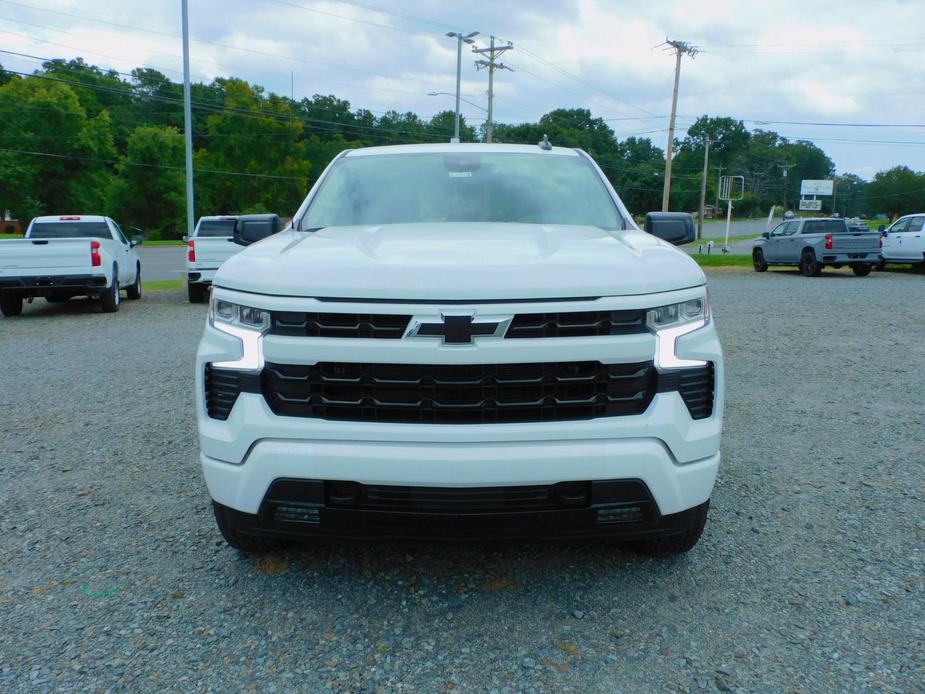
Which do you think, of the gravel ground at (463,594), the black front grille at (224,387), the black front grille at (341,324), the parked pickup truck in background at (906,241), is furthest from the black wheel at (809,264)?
the black front grille at (224,387)

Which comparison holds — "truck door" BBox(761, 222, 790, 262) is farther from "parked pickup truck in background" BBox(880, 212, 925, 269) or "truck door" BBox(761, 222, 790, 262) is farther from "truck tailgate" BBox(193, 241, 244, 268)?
"truck tailgate" BBox(193, 241, 244, 268)

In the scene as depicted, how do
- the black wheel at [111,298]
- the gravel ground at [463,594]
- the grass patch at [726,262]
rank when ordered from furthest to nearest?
the grass patch at [726,262]
the black wheel at [111,298]
the gravel ground at [463,594]

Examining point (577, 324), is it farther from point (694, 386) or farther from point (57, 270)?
point (57, 270)

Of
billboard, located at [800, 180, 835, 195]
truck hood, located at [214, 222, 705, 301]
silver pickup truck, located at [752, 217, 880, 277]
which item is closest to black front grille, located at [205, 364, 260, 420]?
truck hood, located at [214, 222, 705, 301]

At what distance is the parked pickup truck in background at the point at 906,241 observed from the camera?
23141 mm

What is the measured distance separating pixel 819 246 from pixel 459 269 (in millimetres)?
22777

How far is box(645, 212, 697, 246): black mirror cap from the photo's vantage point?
13.6 ft

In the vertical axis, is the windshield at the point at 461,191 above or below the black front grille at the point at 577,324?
above

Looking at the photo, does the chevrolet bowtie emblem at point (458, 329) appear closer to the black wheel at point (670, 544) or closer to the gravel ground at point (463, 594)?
the gravel ground at point (463, 594)

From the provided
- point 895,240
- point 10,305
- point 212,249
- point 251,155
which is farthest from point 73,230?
point 251,155

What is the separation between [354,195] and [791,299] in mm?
13961

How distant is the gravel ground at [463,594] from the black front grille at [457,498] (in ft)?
1.50

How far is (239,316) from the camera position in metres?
2.76

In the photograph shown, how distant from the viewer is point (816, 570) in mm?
3264
